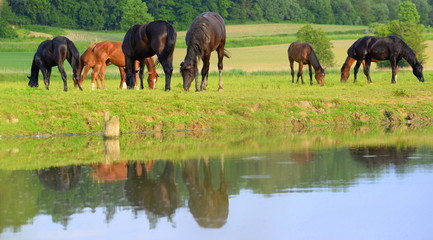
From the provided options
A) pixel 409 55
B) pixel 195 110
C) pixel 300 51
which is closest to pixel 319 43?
pixel 300 51

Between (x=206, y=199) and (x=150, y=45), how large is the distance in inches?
610

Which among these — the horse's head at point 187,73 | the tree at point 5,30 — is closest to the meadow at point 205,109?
the horse's head at point 187,73

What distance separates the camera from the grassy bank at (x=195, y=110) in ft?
71.4

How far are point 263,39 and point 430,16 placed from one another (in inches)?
2700

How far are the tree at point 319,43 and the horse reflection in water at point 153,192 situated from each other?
49176 millimetres

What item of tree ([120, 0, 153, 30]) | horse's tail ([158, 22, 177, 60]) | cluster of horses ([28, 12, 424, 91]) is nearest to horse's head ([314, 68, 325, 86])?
cluster of horses ([28, 12, 424, 91])

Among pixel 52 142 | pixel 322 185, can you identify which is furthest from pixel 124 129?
pixel 322 185

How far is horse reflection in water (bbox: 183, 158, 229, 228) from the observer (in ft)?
36.0

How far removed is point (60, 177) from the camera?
14.6m

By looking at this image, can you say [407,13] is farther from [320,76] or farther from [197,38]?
[197,38]

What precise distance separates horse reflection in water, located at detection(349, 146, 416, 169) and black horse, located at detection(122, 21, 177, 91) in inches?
378

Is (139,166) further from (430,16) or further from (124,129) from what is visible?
(430,16)

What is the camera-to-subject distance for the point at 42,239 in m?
10.1

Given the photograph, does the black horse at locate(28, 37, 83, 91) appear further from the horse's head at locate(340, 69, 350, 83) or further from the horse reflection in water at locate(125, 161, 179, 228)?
the horse's head at locate(340, 69, 350, 83)
